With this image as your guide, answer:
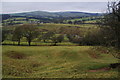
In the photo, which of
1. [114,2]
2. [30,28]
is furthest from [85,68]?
[30,28]

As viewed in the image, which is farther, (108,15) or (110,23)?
(108,15)

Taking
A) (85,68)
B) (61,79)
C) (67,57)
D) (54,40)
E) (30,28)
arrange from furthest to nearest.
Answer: (54,40) → (30,28) → (67,57) → (85,68) → (61,79)

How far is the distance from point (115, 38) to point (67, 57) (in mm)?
15927

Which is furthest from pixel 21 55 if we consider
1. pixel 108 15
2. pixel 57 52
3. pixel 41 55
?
pixel 108 15

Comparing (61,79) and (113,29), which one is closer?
(61,79)

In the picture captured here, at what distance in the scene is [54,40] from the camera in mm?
81125

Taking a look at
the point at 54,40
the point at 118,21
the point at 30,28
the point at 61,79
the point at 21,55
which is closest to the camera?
the point at 61,79

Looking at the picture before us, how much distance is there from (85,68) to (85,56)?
12.9 m

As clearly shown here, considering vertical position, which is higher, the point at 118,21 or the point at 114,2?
the point at 114,2

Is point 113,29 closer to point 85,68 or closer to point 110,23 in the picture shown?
point 110,23

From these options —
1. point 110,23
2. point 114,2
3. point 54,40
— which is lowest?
point 54,40

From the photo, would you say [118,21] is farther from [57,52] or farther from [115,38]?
[57,52]

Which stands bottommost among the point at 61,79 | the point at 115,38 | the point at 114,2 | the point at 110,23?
the point at 61,79

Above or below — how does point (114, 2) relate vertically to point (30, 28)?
above
